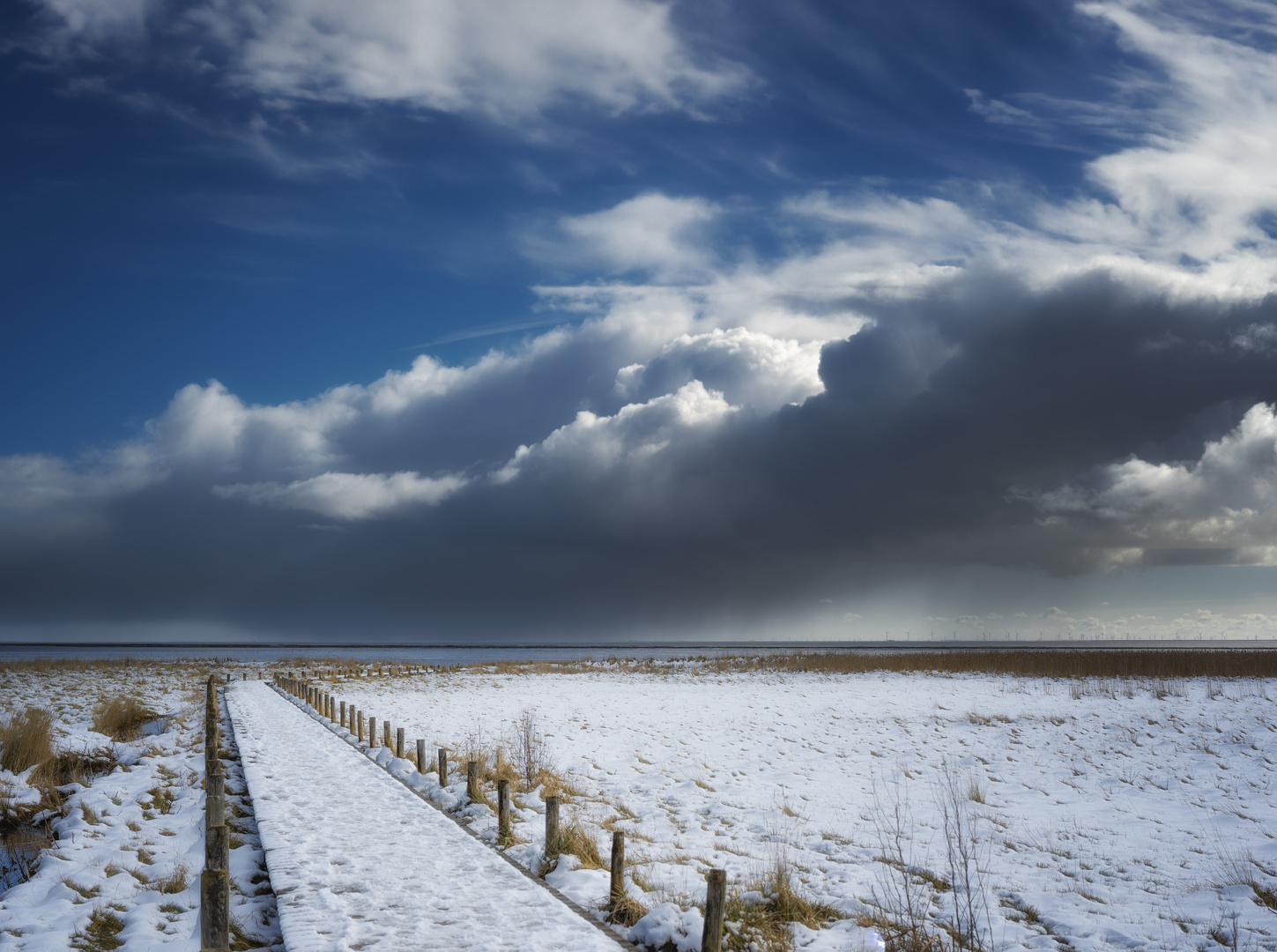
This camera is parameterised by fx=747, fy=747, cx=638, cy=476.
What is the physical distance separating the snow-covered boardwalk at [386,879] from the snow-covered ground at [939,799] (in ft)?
2.33

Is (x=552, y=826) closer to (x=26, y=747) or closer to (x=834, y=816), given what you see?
(x=834, y=816)

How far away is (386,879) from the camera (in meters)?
8.25

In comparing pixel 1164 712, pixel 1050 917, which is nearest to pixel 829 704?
pixel 1164 712

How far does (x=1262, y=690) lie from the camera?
31344mm

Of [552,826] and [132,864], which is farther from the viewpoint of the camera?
[132,864]

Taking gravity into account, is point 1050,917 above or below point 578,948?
below

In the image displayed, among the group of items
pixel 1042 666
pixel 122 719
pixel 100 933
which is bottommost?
pixel 1042 666

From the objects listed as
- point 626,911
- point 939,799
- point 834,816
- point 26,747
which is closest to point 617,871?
point 626,911

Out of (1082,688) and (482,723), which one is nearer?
(482,723)

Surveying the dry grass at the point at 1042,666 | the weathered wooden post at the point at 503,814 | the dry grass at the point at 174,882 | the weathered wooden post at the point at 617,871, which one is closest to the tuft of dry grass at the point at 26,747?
the dry grass at the point at 174,882

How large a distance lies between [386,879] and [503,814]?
223 centimetres

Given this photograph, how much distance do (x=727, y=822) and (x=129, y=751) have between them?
14360 millimetres

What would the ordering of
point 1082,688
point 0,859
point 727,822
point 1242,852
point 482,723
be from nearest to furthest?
1. point 0,859
2. point 1242,852
3. point 727,822
4. point 482,723
5. point 1082,688

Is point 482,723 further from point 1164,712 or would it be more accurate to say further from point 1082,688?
point 1082,688
